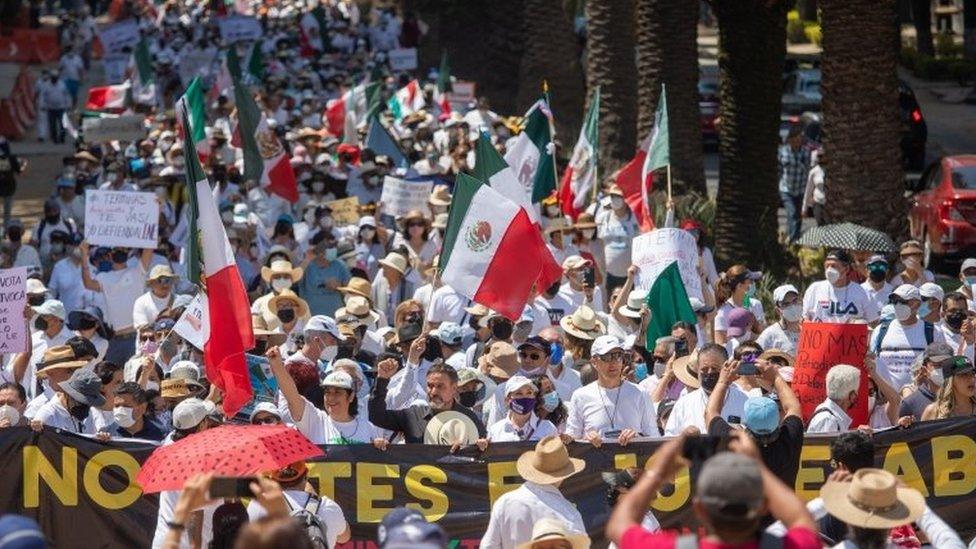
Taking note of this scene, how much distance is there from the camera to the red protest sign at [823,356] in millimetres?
10523

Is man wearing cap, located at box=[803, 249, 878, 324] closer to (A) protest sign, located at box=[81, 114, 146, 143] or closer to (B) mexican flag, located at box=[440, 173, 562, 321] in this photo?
(B) mexican flag, located at box=[440, 173, 562, 321]

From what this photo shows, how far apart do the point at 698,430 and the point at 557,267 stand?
365 centimetres

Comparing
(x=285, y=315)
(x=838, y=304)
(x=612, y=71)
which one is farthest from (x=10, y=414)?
(x=612, y=71)

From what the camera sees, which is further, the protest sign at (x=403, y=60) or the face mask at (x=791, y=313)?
the protest sign at (x=403, y=60)

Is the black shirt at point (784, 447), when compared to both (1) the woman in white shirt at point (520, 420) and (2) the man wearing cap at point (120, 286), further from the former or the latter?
(2) the man wearing cap at point (120, 286)

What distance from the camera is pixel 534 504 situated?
8.38 meters

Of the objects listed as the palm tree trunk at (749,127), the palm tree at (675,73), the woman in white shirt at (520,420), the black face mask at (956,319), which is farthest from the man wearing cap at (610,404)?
the palm tree at (675,73)

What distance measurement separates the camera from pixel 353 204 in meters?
18.2

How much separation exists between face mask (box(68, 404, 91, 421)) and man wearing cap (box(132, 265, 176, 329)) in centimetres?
318

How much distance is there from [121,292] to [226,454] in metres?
7.42

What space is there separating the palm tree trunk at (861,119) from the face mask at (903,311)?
16.1 feet

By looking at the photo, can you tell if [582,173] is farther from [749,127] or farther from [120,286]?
[120,286]

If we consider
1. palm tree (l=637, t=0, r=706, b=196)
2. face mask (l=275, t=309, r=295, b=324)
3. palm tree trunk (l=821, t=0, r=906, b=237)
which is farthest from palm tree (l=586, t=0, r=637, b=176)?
face mask (l=275, t=309, r=295, b=324)

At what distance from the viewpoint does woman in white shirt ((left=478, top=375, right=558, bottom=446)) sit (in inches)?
395
